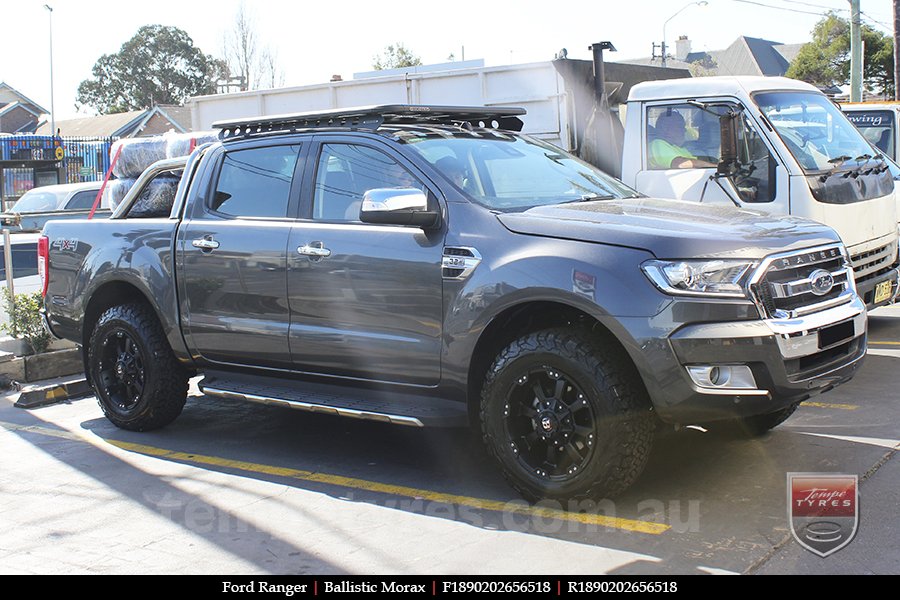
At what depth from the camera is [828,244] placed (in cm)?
507

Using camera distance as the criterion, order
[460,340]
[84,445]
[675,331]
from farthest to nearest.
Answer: [84,445], [460,340], [675,331]

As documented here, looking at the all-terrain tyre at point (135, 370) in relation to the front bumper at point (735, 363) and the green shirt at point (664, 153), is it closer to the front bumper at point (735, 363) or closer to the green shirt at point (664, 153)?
the front bumper at point (735, 363)

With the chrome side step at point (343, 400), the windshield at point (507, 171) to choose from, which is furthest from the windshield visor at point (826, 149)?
the chrome side step at point (343, 400)

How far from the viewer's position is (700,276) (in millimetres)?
4504

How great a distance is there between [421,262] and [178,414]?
2.50 meters

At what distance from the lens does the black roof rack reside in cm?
588

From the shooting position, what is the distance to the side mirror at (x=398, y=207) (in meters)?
5.10

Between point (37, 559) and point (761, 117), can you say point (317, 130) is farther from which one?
point (761, 117)

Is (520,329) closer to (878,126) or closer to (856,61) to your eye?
(878,126)

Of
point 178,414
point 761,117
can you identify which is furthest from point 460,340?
point 761,117

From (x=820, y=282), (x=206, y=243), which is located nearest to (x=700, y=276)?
(x=820, y=282)

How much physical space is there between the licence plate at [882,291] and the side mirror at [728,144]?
146cm

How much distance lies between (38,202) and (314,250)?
12.5 meters

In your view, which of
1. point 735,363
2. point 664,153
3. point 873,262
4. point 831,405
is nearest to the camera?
point 735,363
